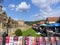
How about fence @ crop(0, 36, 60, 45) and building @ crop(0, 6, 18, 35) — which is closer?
fence @ crop(0, 36, 60, 45)

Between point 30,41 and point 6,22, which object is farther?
point 6,22

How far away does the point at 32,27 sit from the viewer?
8.77 meters

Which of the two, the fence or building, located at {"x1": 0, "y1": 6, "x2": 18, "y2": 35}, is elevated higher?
building, located at {"x1": 0, "y1": 6, "x2": 18, "y2": 35}

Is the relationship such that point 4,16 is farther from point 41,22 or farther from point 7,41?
point 7,41

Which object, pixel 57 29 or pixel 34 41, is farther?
pixel 57 29

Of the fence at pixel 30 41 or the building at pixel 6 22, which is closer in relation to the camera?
the fence at pixel 30 41

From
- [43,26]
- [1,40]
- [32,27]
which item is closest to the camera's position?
[1,40]

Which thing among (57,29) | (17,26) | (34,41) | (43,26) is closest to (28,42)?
(34,41)

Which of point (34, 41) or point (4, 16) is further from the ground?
point (4, 16)

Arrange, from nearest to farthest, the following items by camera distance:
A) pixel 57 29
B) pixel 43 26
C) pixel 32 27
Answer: pixel 57 29
pixel 43 26
pixel 32 27

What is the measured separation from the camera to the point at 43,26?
322 inches

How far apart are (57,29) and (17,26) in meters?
2.36

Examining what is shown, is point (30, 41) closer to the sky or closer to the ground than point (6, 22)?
closer to the ground

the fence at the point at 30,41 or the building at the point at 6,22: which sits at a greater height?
the building at the point at 6,22
